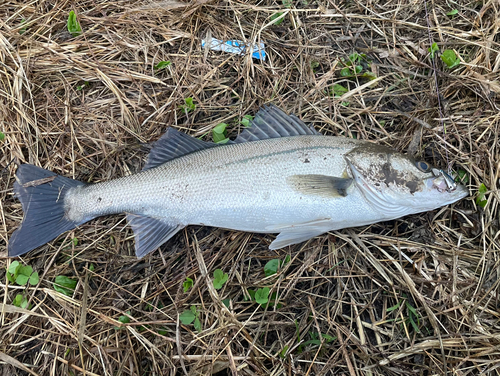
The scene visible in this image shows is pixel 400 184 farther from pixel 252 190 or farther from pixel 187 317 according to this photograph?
pixel 187 317

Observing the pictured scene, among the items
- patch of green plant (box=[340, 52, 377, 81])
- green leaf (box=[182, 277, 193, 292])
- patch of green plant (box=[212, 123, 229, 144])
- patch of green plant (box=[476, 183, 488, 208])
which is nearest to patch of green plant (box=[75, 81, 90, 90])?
patch of green plant (box=[212, 123, 229, 144])

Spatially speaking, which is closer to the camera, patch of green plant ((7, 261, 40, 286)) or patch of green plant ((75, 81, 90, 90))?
patch of green plant ((7, 261, 40, 286))

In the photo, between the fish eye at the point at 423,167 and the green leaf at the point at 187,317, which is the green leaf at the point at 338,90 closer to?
the fish eye at the point at 423,167

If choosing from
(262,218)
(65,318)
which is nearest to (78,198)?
(65,318)

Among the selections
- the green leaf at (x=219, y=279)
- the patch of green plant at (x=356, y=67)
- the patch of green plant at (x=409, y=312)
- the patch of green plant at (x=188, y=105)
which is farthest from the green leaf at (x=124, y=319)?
the patch of green plant at (x=356, y=67)

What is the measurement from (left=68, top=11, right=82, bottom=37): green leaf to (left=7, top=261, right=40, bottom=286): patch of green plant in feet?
7.86

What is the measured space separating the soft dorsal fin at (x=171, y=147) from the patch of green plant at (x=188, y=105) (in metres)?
0.36

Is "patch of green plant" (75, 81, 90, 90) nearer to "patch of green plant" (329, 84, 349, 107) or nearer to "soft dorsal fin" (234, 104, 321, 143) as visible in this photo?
"soft dorsal fin" (234, 104, 321, 143)

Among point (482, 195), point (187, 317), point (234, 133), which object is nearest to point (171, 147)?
point (234, 133)

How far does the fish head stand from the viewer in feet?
8.39

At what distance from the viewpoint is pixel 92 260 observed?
2844mm

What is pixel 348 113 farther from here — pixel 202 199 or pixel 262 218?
pixel 202 199

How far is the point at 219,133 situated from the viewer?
3.00 m

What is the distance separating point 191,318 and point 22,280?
1569mm
